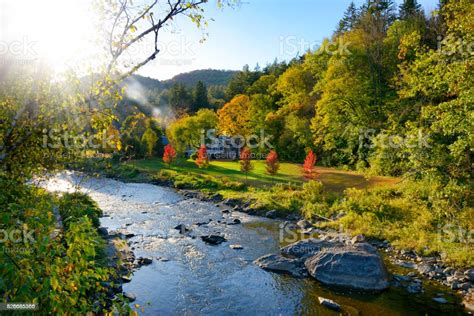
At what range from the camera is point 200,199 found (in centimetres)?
3622

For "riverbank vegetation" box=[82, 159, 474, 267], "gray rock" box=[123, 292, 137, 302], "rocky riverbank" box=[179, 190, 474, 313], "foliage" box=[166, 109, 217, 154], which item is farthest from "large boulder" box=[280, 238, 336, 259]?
"foliage" box=[166, 109, 217, 154]

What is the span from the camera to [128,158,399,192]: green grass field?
32.7 metres

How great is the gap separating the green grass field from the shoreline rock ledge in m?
15.3

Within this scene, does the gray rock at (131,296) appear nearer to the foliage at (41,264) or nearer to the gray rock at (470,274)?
the foliage at (41,264)

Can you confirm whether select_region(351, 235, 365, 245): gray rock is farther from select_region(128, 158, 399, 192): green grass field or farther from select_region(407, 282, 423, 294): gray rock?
select_region(128, 158, 399, 192): green grass field

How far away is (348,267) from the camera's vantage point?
15523 mm

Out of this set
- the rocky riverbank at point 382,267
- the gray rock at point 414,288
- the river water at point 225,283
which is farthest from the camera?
the rocky riverbank at point 382,267

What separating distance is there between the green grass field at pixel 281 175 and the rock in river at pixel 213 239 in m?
14.4

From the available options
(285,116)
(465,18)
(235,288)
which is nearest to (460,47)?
(465,18)

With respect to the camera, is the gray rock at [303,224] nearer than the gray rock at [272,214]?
Yes

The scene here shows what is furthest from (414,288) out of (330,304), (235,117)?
(235,117)

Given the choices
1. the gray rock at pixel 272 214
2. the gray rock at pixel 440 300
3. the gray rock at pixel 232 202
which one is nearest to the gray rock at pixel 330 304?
the gray rock at pixel 440 300

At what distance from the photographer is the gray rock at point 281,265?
16.5 m

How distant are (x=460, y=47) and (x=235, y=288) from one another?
49.6 ft
